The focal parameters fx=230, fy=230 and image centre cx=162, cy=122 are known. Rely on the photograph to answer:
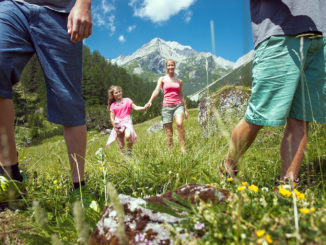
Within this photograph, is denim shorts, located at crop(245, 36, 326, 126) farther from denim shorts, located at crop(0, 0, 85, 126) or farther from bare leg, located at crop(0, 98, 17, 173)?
bare leg, located at crop(0, 98, 17, 173)

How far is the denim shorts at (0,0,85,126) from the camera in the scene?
1.99 m

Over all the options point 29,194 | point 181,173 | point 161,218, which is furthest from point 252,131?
point 29,194

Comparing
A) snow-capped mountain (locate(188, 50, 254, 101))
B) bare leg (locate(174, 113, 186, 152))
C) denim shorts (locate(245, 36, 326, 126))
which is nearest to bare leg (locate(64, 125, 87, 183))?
snow-capped mountain (locate(188, 50, 254, 101))

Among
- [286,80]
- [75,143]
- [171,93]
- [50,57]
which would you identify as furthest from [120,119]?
[286,80]

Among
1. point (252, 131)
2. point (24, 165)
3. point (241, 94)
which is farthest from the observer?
point (241, 94)

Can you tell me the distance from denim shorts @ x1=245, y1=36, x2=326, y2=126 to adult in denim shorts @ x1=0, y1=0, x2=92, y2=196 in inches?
61.0

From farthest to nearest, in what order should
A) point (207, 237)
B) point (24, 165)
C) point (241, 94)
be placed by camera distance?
1. point (241, 94)
2. point (24, 165)
3. point (207, 237)

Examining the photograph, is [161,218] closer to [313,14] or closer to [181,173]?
[181,173]

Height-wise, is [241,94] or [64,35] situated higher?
[64,35]

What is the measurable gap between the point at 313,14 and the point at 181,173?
72.0 inches

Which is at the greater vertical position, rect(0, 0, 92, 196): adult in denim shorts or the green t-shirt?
the green t-shirt

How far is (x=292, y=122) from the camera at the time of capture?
6.88 ft

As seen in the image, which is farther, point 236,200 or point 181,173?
point 181,173

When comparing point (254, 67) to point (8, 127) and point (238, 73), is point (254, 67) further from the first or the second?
point (8, 127)
